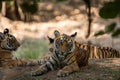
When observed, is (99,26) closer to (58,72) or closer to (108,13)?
(58,72)

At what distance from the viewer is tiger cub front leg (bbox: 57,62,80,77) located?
16.6 ft

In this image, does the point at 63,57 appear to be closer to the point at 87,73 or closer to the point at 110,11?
the point at 87,73

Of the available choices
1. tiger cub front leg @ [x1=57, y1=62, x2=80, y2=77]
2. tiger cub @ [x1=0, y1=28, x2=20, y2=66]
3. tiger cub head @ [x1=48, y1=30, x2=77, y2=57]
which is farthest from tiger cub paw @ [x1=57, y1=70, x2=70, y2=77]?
tiger cub @ [x1=0, y1=28, x2=20, y2=66]

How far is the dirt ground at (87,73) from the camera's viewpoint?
5.06 metres

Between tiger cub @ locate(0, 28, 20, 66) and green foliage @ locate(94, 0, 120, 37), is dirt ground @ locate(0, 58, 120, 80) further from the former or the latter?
green foliage @ locate(94, 0, 120, 37)

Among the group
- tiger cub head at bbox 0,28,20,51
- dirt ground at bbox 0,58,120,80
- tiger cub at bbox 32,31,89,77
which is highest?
tiger cub head at bbox 0,28,20,51

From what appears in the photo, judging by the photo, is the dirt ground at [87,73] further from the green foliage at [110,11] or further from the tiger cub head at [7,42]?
the green foliage at [110,11]

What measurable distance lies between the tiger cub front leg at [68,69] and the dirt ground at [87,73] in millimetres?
46

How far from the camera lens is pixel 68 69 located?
16.9 feet

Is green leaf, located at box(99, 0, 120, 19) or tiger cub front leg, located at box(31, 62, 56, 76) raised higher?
green leaf, located at box(99, 0, 120, 19)

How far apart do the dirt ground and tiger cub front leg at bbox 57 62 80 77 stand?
0.15 ft

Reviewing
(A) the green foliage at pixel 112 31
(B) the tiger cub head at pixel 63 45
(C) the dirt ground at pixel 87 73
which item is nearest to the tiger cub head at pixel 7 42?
(C) the dirt ground at pixel 87 73

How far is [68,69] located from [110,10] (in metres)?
3.65

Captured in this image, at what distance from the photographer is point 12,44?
21.1 ft
